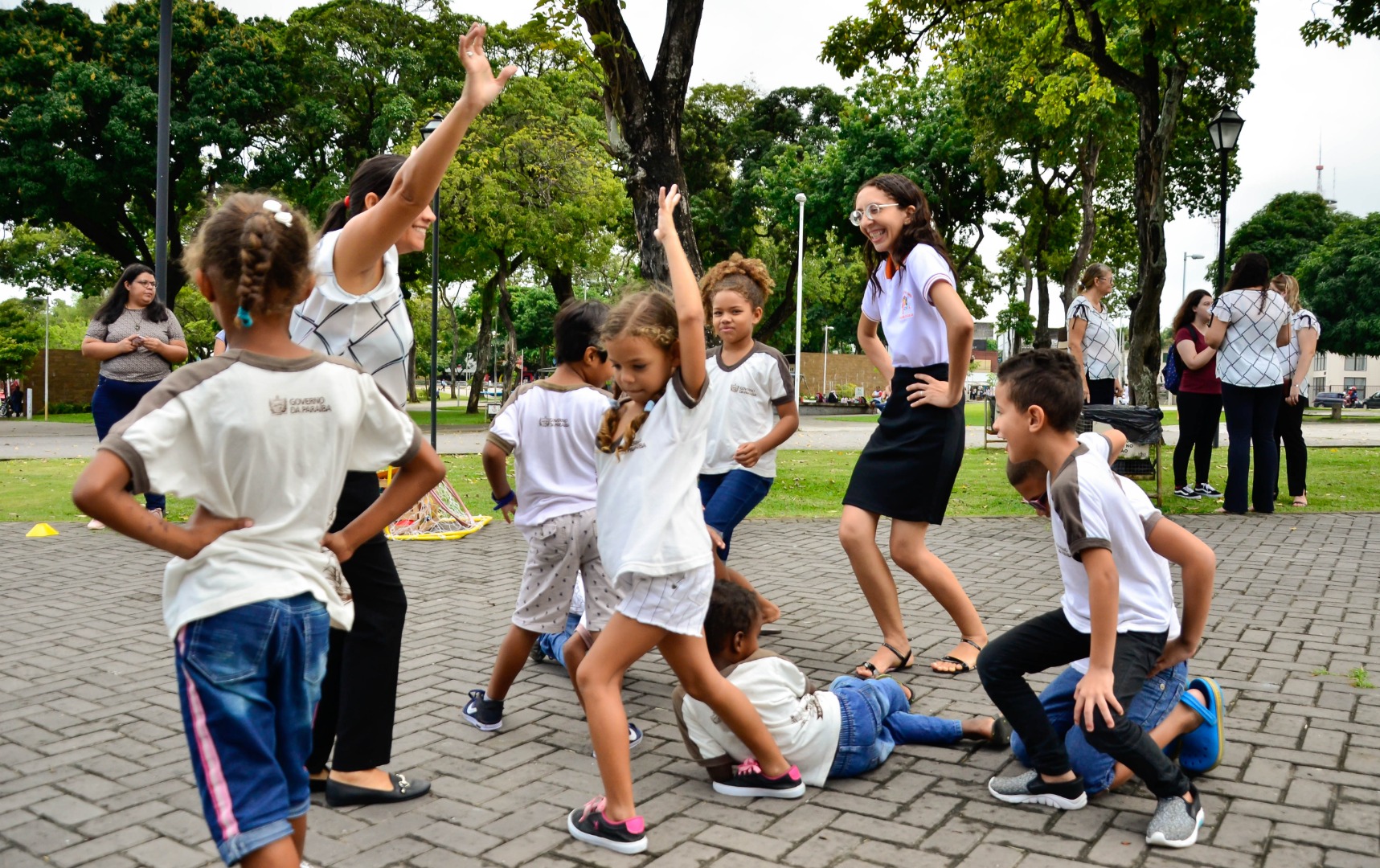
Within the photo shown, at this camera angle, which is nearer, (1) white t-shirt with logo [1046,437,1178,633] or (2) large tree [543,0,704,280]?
(1) white t-shirt with logo [1046,437,1178,633]

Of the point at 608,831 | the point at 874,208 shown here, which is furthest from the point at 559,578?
the point at 874,208

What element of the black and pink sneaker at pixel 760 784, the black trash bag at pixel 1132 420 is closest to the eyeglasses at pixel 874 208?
the black and pink sneaker at pixel 760 784

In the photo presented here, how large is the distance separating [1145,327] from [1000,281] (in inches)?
1123

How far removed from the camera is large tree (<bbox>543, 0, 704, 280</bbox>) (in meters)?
10.6

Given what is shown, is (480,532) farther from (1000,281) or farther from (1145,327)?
(1000,281)

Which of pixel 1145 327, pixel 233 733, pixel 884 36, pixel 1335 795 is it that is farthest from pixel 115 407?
pixel 1145 327

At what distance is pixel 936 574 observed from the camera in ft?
15.7

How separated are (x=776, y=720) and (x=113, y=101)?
95.7ft

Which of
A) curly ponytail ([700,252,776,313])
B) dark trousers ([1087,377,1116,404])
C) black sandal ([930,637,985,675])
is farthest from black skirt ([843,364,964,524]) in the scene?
dark trousers ([1087,377,1116,404])

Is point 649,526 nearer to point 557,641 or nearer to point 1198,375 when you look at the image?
point 557,641

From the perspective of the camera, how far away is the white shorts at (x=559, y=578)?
3973 millimetres

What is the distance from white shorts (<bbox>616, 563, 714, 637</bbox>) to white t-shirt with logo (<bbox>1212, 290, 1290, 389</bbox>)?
7957mm

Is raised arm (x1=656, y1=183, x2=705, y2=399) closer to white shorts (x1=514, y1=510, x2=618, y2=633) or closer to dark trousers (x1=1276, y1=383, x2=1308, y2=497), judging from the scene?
white shorts (x1=514, y1=510, x2=618, y2=633)

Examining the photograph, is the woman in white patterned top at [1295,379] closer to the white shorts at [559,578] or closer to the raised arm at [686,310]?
the white shorts at [559,578]
